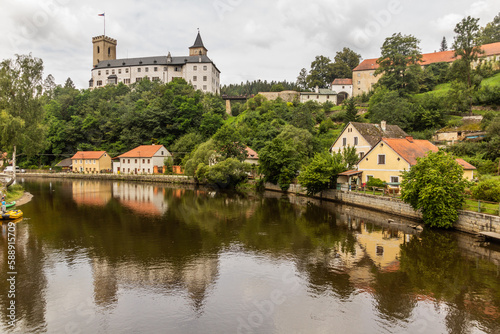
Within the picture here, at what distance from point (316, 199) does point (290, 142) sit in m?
11.1

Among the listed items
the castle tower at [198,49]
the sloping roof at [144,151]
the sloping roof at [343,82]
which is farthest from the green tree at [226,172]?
the castle tower at [198,49]

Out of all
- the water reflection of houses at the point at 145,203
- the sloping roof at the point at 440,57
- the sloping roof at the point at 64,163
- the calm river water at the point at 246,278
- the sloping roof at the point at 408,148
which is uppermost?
the sloping roof at the point at 440,57

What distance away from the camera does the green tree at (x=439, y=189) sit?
22.2 meters

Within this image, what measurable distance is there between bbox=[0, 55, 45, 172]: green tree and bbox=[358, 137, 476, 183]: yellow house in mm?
38384

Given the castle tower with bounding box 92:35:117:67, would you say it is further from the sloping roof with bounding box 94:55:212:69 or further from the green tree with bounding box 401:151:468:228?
the green tree with bounding box 401:151:468:228

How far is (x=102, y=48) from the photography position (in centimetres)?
11488

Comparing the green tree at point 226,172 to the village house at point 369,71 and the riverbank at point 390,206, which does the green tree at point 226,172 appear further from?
the village house at point 369,71

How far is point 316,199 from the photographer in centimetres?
3934

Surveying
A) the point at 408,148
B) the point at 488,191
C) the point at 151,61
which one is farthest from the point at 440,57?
the point at 151,61

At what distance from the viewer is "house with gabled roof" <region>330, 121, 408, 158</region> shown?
41.7 m

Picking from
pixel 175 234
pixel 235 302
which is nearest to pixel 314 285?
pixel 235 302

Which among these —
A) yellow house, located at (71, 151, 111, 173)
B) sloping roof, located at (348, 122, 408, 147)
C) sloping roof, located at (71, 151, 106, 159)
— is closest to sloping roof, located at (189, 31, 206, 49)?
yellow house, located at (71, 151, 111, 173)

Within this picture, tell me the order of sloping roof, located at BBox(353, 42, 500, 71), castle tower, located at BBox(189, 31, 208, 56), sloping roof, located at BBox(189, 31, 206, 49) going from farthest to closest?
sloping roof, located at BBox(189, 31, 206, 49)
castle tower, located at BBox(189, 31, 208, 56)
sloping roof, located at BBox(353, 42, 500, 71)

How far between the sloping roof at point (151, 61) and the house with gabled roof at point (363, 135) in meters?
66.8
